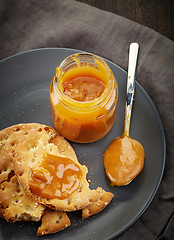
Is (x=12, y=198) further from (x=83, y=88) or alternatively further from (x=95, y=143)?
(x=83, y=88)

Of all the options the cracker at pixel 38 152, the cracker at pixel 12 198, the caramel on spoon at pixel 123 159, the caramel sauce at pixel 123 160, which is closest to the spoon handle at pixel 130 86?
the caramel on spoon at pixel 123 159

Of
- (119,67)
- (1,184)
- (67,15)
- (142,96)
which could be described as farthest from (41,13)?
(1,184)

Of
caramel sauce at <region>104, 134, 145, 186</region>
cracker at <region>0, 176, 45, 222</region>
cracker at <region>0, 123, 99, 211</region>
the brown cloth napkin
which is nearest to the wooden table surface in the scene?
the brown cloth napkin

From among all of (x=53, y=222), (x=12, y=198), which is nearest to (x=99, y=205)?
(x=53, y=222)

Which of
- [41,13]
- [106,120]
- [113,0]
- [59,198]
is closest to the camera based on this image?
[59,198]

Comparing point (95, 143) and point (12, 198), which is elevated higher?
point (95, 143)

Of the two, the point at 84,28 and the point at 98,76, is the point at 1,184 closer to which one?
the point at 98,76
